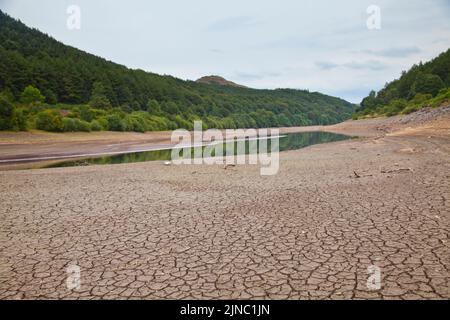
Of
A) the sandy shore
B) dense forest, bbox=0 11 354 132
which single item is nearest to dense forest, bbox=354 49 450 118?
dense forest, bbox=0 11 354 132

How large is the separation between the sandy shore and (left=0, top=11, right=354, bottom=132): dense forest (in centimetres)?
3620

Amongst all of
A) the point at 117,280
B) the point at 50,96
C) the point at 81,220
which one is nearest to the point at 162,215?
the point at 81,220

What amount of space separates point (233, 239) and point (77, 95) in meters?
89.6

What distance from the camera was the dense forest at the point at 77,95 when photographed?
5066cm

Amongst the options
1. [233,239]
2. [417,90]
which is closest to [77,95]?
[233,239]

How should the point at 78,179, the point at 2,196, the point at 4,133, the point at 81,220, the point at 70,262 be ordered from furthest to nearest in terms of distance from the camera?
the point at 4,133 < the point at 78,179 < the point at 2,196 < the point at 81,220 < the point at 70,262

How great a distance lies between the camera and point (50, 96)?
251 ft

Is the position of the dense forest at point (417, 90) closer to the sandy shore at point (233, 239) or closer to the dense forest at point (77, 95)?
the dense forest at point (77, 95)

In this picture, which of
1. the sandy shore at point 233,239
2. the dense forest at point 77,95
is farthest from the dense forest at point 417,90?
the sandy shore at point 233,239

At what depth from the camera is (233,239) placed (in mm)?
6016

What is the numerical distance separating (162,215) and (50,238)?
8.55ft

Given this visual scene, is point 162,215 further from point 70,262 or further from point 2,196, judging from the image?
point 2,196

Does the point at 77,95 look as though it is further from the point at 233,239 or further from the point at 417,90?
the point at 417,90
